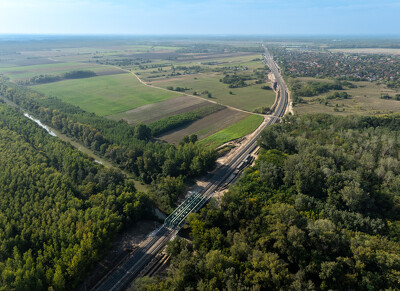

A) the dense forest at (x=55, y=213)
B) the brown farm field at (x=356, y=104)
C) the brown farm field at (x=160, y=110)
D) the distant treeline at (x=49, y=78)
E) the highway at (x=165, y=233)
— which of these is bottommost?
the highway at (x=165, y=233)

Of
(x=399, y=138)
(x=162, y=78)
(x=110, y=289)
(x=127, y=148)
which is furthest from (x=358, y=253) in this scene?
(x=162, y=78)

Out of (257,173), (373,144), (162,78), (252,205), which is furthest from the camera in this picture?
(162,78)

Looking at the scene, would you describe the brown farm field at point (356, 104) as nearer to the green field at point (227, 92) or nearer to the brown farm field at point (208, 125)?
the green field at point (227, 92)

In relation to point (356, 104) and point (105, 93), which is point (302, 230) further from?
point (105, 93)

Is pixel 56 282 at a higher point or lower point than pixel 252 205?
lower

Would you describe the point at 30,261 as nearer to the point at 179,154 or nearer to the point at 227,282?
the point at 227,282

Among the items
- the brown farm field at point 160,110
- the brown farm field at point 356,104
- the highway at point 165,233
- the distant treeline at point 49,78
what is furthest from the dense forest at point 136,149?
the distant treeline at point 49,78
